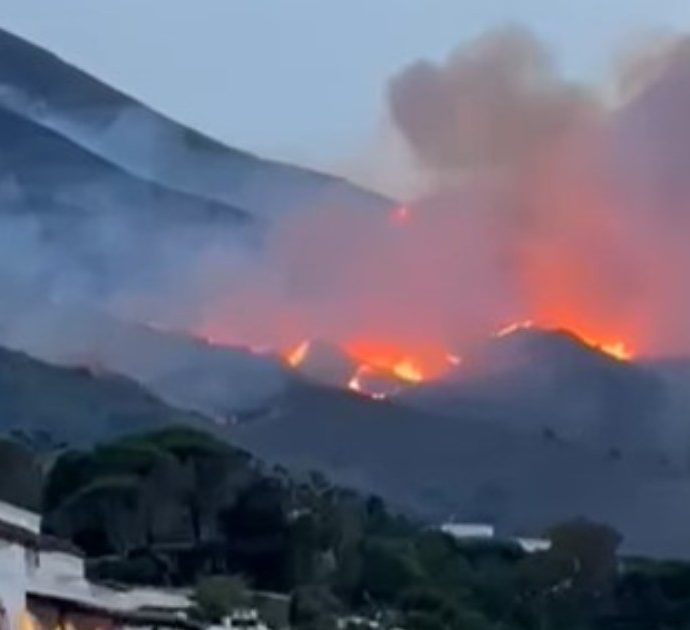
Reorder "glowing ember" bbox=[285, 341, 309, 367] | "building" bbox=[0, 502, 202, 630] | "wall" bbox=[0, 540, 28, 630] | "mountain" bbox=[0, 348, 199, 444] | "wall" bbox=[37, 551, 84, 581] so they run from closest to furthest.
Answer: "wall" bbox=[0, 540, 28, 630]
"building" bbox=[0, 502, 202, 630]
"wall" bbox=[37, 551, 84, 581]
"mountain" bbox=[0, 348, 199, 444]
"glowing ember" bbox=[285, 341, 309, 367]

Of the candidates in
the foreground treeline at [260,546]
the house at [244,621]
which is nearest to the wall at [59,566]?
the house at [244,621]

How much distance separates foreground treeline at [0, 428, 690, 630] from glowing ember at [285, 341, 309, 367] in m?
77.3

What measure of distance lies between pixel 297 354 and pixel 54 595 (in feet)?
419

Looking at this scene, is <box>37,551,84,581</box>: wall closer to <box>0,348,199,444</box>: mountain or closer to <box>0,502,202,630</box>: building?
<box>0,502,202,630</box>: building

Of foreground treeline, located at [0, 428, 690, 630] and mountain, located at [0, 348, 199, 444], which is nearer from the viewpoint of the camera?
foreground treeline, located at [0, 428, 690, 630]

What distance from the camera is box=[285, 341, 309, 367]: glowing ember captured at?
152250 millimetres

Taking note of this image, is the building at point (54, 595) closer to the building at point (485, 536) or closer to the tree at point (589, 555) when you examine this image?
the tree at point (589, 555)

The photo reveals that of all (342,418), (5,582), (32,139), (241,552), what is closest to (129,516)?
(241,552)

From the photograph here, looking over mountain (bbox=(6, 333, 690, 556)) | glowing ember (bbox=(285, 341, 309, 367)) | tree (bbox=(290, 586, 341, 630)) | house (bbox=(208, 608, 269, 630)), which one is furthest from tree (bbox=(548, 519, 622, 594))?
glowing ember (bbox=(285, 341, 309, 367))

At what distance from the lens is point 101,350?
148m

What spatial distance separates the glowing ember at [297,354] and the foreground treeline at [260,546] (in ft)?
254

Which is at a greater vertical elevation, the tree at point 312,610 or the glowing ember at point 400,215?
the glowing ember at point 400,215

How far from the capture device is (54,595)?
27891 mm

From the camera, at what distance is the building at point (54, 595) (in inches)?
938
